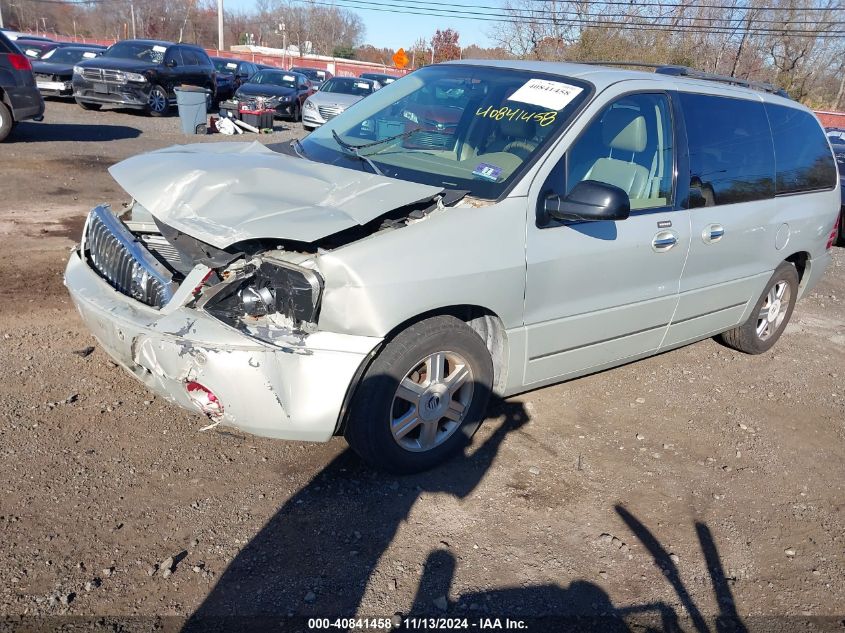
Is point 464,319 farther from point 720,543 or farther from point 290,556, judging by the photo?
point 720,543

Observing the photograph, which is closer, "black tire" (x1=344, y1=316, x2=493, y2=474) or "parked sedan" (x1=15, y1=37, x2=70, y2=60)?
"black tire" (x1=344, y1=316, x2=493, y2=474)

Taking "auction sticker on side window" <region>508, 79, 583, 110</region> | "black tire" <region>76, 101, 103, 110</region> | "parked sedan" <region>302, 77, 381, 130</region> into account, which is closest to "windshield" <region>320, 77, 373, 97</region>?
"parked sedan" <region>302, 77, 381, 130</region>

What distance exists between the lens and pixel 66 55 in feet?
62.2

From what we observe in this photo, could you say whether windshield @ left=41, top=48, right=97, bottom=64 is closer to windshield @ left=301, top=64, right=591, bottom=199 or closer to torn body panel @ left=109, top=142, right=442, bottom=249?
windshield @ left=301, top=64, right=591, bottom=199

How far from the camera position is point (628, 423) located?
438cm

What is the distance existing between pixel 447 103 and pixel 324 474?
7.34 feet

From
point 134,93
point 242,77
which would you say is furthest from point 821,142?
point 242,77

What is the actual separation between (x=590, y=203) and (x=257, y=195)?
5.01 ft

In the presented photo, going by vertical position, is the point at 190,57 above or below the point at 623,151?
below

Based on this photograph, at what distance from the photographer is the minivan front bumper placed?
286 centimetres

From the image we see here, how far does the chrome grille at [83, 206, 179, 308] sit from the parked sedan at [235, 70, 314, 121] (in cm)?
1690

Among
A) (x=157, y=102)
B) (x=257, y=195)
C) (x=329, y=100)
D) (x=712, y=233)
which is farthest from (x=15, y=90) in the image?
(x=712, y=233)

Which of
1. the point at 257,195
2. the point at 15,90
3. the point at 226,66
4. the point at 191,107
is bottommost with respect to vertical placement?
the point at 191,107

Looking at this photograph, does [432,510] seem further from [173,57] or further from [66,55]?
[66,55]
